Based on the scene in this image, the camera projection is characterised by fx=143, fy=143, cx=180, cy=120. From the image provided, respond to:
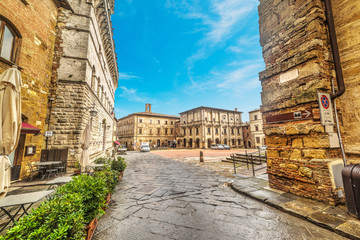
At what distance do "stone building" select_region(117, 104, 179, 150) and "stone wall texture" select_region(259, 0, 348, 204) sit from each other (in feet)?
122

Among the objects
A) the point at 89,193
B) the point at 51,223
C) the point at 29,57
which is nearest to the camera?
the point at 51,223

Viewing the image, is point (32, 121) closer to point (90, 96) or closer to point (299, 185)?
point (90, 96)

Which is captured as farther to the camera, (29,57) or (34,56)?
(34,56)

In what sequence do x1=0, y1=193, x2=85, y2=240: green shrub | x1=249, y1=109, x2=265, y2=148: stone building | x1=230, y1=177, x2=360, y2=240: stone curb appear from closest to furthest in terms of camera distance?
x1=0, y1=193, x2=85, y2=240: green shrub, x1=230, y1=177, x2=360, y2=240: stone curb, x1=249, y1=109, x2=265, y2=148: stone building

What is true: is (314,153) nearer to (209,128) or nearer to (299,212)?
(299,212)

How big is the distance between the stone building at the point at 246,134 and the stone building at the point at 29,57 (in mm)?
42145

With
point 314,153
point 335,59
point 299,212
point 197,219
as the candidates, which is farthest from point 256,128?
point 197,219

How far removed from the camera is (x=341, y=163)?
3.25 metres

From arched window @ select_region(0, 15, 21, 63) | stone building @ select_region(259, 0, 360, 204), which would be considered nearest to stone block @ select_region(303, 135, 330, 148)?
stone building @ select_region(259, 0, 360, 204)

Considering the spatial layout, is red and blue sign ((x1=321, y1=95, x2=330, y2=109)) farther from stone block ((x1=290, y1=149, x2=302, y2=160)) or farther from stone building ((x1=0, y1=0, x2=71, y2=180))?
stone building ((x1=0, y1=0, x2=71, y2=180))

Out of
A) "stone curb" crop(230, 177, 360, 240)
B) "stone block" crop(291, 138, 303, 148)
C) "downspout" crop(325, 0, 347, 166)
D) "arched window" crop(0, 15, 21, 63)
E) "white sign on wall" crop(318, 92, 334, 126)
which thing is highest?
"arched window" crop(0, 15, 21, 63)

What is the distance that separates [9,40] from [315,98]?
34.2ft

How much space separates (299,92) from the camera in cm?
383

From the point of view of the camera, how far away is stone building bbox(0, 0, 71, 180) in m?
5.40
